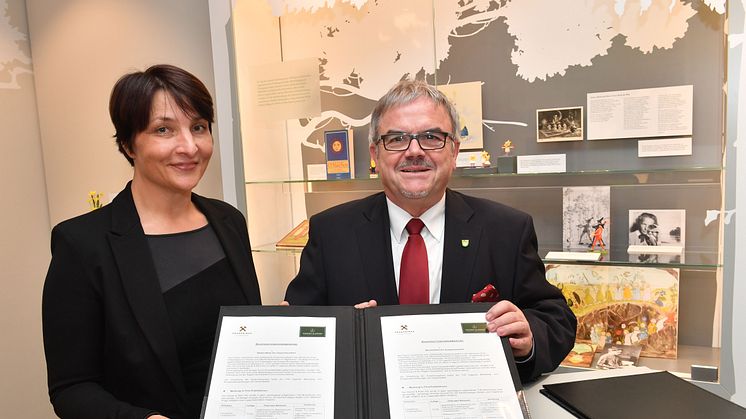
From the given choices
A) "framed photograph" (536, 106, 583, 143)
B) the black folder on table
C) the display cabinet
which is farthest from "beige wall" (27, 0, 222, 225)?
the black folder on table

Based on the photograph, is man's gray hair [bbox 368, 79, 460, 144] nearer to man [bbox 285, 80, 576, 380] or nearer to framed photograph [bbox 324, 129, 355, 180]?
man [bbox 285, 80, 576, 380]

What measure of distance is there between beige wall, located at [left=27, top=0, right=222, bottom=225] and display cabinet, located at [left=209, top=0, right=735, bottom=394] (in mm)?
642

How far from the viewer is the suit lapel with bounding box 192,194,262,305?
5.92 feet

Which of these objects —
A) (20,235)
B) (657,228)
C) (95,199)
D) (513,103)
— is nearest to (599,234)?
(657,228)

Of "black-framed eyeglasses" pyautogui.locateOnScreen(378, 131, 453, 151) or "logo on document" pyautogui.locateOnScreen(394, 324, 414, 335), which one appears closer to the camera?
"logo on document" pyautogui.locateOnScreen(394, 324, 414, 335)

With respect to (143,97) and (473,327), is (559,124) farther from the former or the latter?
(143,97)

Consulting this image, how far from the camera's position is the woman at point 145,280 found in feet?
4.86

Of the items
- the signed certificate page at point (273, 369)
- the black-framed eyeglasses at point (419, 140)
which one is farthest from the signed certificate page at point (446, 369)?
the black-framed eyeglasses at point (419, 140)

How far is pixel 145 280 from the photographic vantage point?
61.3 inches

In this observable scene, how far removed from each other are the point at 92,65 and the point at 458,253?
3061 millimetres

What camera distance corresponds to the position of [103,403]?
1.43 m

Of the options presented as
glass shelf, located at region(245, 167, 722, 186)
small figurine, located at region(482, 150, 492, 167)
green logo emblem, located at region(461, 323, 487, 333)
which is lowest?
green logo emblem, located at region(461, 323, 487, 333)

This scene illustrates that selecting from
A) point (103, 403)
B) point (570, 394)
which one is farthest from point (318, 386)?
point (103, 403)

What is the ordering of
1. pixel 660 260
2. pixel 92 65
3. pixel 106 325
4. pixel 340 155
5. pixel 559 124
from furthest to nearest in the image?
pixel 92 65 < pixel 340 155 < pixel 559 124 < pixel 660 260 < pixel 106 325
